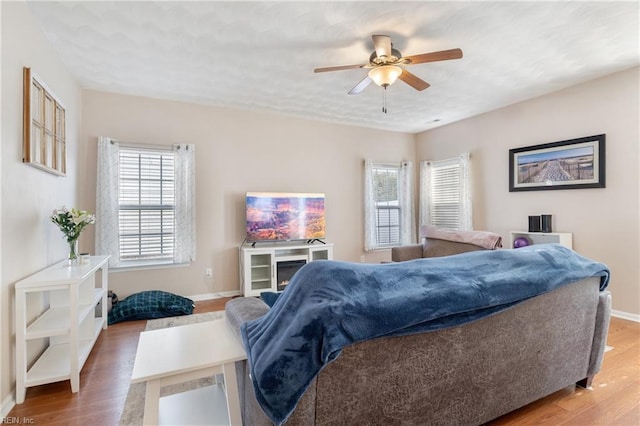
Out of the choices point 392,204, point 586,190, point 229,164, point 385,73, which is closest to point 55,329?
point 229,164

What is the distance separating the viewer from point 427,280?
4.43 feet

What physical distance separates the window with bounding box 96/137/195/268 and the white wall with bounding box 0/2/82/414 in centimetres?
95

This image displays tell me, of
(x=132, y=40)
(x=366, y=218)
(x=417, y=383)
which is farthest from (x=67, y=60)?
(x=366, y=218)

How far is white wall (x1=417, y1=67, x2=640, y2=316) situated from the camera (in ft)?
11.0

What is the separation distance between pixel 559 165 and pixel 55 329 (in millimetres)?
5298

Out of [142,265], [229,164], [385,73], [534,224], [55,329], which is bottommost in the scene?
[55,329]

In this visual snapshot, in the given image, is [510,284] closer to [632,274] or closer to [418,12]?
[418,12]

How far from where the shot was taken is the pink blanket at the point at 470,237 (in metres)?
3.42

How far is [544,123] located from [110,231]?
5629 mm

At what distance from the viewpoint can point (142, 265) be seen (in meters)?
3.90

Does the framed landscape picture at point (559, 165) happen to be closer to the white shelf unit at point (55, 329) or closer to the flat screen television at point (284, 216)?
the flat screen television at point (284, 216)

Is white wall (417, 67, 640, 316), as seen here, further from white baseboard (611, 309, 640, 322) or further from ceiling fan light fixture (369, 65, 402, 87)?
Result: ceiling fan light fixture (369, 65, 402, 87)

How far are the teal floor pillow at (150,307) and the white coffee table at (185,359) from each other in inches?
90.7

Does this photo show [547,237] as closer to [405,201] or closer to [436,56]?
[405,201]
